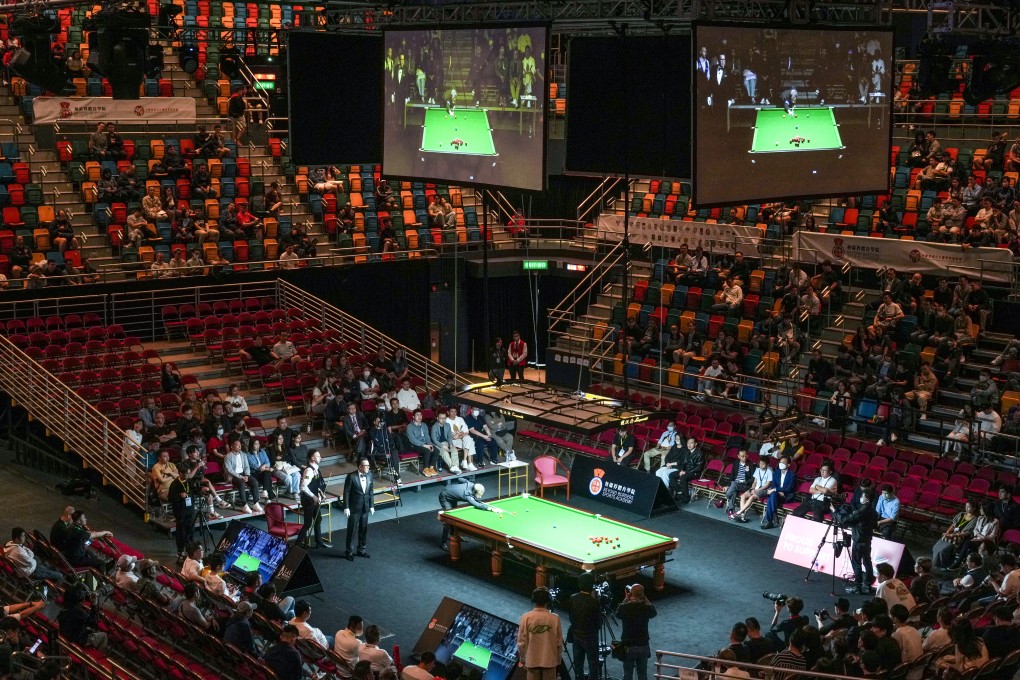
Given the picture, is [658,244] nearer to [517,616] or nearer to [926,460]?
[926,460]

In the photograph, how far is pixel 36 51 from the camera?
56.7 feet

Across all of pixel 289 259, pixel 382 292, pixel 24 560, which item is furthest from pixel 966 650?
pixel 382 292

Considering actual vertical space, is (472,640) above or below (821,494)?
below

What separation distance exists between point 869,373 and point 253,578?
36.6 ft

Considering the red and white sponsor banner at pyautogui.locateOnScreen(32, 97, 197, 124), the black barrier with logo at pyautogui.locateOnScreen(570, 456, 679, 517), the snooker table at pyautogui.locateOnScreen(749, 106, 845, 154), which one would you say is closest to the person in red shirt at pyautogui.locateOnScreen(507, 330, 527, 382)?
the black barrier with logo at pyautogui.locateOnScreen(570, 456, 679, 517)

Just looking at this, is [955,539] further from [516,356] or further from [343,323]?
[343,323]

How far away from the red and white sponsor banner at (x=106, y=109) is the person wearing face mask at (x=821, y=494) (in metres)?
15.0

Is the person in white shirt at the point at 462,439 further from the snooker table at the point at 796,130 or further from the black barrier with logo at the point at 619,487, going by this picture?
the snooker table at the point at 796,130

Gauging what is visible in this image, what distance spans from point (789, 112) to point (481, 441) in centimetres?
989

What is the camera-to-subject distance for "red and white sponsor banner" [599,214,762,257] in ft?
84.7

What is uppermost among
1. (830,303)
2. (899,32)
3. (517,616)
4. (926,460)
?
(899,32)

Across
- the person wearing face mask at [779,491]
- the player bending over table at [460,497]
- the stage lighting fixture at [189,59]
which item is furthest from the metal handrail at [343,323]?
the person wearing face mask at [779,491]

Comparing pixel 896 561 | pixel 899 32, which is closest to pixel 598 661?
pixel 896 561

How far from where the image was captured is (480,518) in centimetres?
1791
